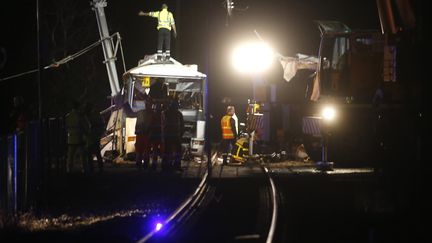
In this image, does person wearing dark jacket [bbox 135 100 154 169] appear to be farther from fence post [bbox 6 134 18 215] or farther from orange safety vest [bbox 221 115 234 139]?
fence post [bbox 6 134 18 215]

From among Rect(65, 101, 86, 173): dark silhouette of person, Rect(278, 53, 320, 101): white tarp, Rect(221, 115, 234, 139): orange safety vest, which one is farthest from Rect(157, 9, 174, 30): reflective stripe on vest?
Rect(65, 101, 86, 173): dark silhouette of person

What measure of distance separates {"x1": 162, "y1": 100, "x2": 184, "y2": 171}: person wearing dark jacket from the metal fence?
9.60 feet

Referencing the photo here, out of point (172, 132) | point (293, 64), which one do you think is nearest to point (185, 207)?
point (172, 132)

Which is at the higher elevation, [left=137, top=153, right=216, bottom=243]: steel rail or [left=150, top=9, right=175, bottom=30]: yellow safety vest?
[left=150, top=9, right=175, bottom=30]: yellow safety vest

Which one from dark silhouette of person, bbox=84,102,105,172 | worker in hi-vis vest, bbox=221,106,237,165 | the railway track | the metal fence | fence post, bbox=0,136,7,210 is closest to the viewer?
the railway track

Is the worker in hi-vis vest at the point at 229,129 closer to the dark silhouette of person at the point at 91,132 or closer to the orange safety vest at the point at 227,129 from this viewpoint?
the orange safety vest at the point at 227,129

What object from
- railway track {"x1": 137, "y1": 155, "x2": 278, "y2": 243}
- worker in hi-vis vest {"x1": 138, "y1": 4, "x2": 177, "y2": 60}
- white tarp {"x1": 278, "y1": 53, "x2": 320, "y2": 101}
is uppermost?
worker in hi-vis vest {"x1": 138, "y1": 4, "x2": 177, "y2": 60}

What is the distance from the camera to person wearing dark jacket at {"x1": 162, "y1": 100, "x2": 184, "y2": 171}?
17.6 m

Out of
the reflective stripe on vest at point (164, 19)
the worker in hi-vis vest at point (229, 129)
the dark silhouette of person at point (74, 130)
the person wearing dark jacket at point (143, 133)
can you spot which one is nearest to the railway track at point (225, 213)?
the person wearing dark jacket at point (143, 133)

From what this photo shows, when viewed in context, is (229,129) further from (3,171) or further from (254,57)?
(3,171)

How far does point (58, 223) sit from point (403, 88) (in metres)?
6.53

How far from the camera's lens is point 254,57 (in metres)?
24.3

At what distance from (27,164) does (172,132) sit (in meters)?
5.65

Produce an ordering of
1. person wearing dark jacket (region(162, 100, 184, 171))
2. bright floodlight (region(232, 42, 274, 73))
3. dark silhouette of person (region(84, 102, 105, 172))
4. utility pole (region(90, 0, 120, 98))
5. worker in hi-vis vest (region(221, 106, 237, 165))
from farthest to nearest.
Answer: utility pole (region(90, 0, 120, 98))
bright floodlight (region(232, 42, 274, 73))
worker in hi-vis vest (region(221, 106, 237, 165))
person wearing dark jacket (region(162, 100, 184, 171))
dark silhouette of person (region(84, 102, 105, 172))
